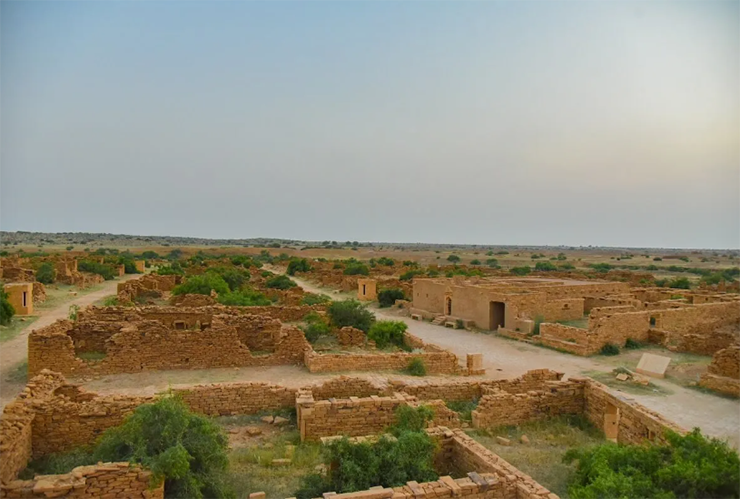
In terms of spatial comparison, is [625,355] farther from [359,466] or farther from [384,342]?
[359,466]

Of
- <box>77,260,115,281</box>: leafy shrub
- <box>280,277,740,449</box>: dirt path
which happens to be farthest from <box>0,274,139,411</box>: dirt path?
<box>77,260,115,281</box>: leafy shrub

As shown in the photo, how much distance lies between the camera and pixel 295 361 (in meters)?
15.0

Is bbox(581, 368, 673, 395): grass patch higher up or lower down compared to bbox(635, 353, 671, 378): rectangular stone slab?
lower down

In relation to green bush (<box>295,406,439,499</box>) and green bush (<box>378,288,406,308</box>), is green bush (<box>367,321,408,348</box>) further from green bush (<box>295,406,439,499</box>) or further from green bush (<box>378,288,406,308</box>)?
green bush (<box>378,288,406,308</box>)

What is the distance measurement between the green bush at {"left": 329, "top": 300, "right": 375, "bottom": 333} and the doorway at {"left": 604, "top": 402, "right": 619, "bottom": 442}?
37.3ft

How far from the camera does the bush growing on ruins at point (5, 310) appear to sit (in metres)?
20.9

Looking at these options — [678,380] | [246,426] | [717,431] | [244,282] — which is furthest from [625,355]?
[244,282]

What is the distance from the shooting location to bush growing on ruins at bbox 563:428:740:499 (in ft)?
17.6

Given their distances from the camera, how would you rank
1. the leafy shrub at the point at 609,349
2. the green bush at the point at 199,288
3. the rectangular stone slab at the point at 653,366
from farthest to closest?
the green bush at the point at 199,288, the leafy shrub at the point at 609,349, the rectangular stone slab at the point at 653,366

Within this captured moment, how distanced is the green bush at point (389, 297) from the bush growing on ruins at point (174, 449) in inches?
1066

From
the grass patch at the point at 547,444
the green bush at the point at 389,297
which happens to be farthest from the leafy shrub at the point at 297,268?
the grass patch at the point at 547,444

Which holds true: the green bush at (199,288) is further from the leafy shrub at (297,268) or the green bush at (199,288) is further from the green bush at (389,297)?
the leafy shrub at (297,268)

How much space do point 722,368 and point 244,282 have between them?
28.8 m

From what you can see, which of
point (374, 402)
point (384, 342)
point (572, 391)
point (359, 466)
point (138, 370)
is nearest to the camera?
point (359, 466)
